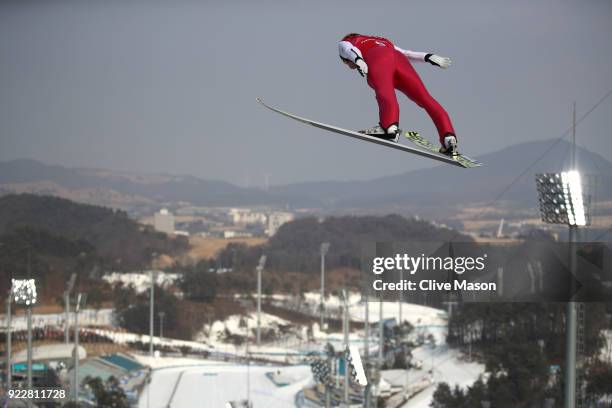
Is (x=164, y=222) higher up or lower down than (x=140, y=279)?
higher up

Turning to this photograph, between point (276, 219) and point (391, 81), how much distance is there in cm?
9787

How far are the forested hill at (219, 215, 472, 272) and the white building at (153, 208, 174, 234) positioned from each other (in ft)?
32.2

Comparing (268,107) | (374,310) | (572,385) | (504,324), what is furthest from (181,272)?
(268,107)

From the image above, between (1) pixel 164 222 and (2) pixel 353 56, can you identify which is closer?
(2) pixel 353 56

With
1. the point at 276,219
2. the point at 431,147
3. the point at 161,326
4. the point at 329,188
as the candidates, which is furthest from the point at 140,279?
Result: the point at 329,188

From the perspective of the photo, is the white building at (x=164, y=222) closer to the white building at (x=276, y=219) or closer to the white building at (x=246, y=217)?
the white building at (x=276, y=219)

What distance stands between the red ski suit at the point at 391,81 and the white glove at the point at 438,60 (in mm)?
114

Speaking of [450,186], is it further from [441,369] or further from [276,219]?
[441,369]

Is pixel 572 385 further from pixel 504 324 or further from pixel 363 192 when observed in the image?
pixel 363 192

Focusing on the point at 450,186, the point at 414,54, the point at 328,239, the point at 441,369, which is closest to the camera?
the point at 414,54

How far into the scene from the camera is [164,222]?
89.9m

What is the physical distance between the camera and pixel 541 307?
36375 mm

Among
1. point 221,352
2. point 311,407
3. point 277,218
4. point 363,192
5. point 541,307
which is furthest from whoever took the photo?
point 363,192

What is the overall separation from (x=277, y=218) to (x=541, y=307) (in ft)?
224
